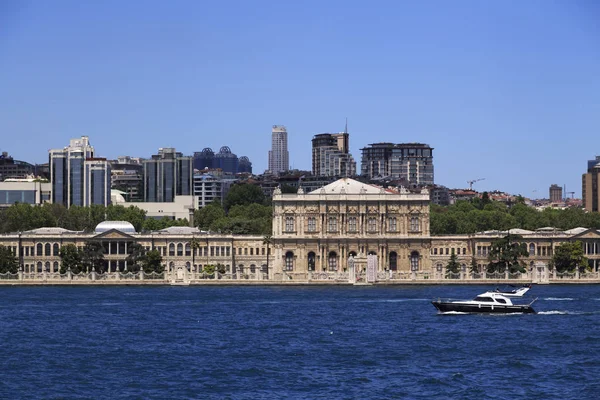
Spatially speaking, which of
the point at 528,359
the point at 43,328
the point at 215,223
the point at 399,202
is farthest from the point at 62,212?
the point at 528,359

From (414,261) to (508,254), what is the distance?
1169 centimetres

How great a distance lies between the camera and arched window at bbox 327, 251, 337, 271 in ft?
477

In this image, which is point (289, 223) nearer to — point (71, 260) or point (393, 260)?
point (393, 260)

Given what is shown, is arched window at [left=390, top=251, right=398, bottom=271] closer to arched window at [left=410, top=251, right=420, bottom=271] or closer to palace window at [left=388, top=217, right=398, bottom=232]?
arched window at [left=410, top=251, right=420, bottom=271]

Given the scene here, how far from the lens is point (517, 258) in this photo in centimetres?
14200

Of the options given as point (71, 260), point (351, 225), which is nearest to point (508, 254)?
point (351, 225)

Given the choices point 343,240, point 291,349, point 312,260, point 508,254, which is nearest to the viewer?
point 291,349

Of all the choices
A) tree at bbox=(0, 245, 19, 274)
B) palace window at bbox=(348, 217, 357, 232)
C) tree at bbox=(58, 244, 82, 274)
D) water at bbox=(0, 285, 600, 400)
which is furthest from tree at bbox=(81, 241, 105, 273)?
water at bbox=(0, 285, 600, 400)

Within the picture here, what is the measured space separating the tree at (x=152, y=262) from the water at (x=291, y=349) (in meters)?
28.3

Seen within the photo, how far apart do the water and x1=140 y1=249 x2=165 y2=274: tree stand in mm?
28250

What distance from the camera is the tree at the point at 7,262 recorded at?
13550 cm

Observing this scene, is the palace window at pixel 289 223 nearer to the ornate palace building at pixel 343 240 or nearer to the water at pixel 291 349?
the ornate palace building at pixel 343 240

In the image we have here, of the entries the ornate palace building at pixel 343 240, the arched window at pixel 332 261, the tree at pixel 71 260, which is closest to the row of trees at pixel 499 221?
the ornate palace building at pixel 343 240

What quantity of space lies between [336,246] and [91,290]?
99.4 ft
